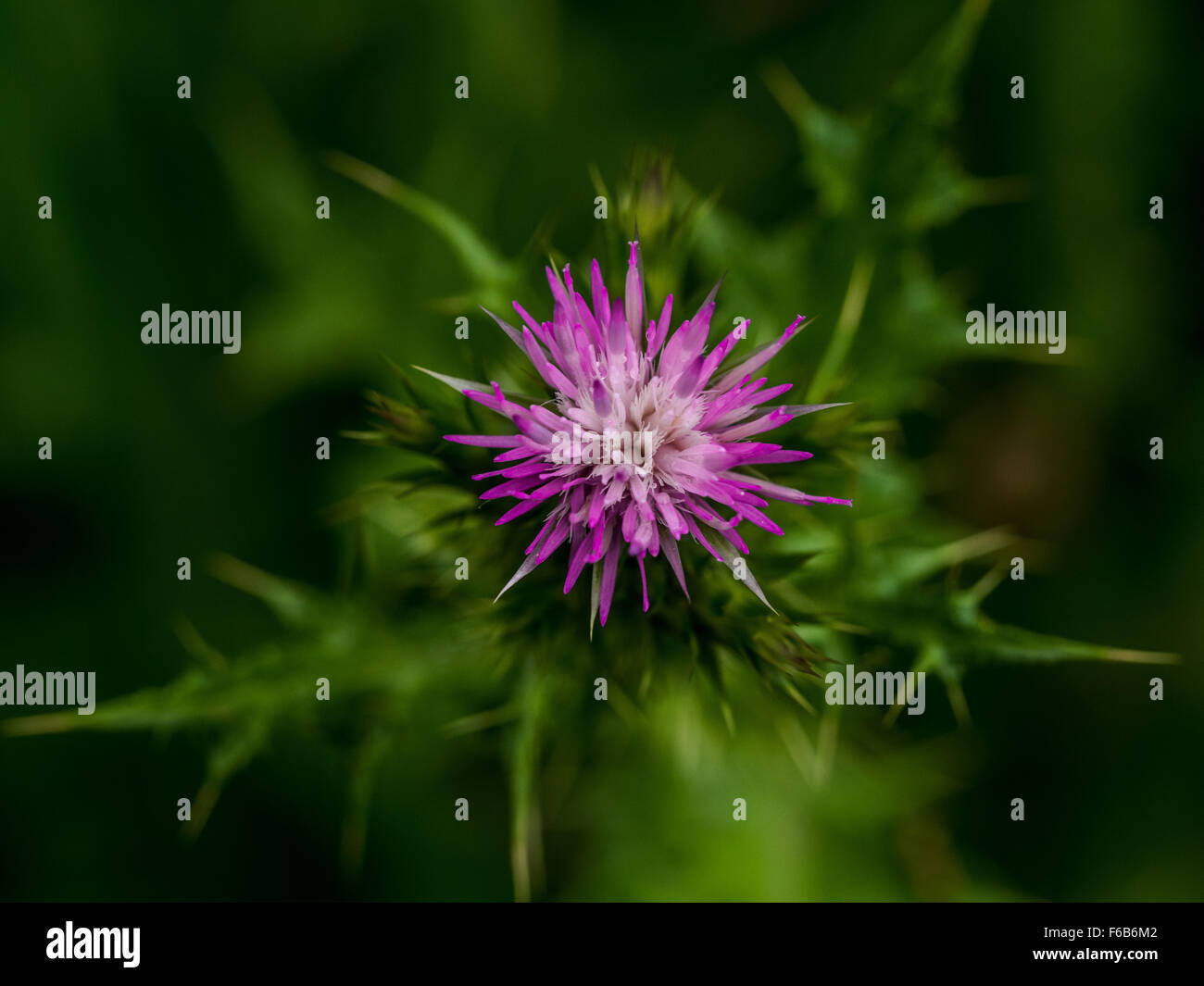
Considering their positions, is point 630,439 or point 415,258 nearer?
point 630,439

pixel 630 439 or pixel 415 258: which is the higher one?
pixel 415 258

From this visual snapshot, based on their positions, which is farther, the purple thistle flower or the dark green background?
the dark green background

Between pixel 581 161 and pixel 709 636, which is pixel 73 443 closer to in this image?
pixel 581 161

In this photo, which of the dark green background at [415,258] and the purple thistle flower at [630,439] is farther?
the dark green background at [415,258]
